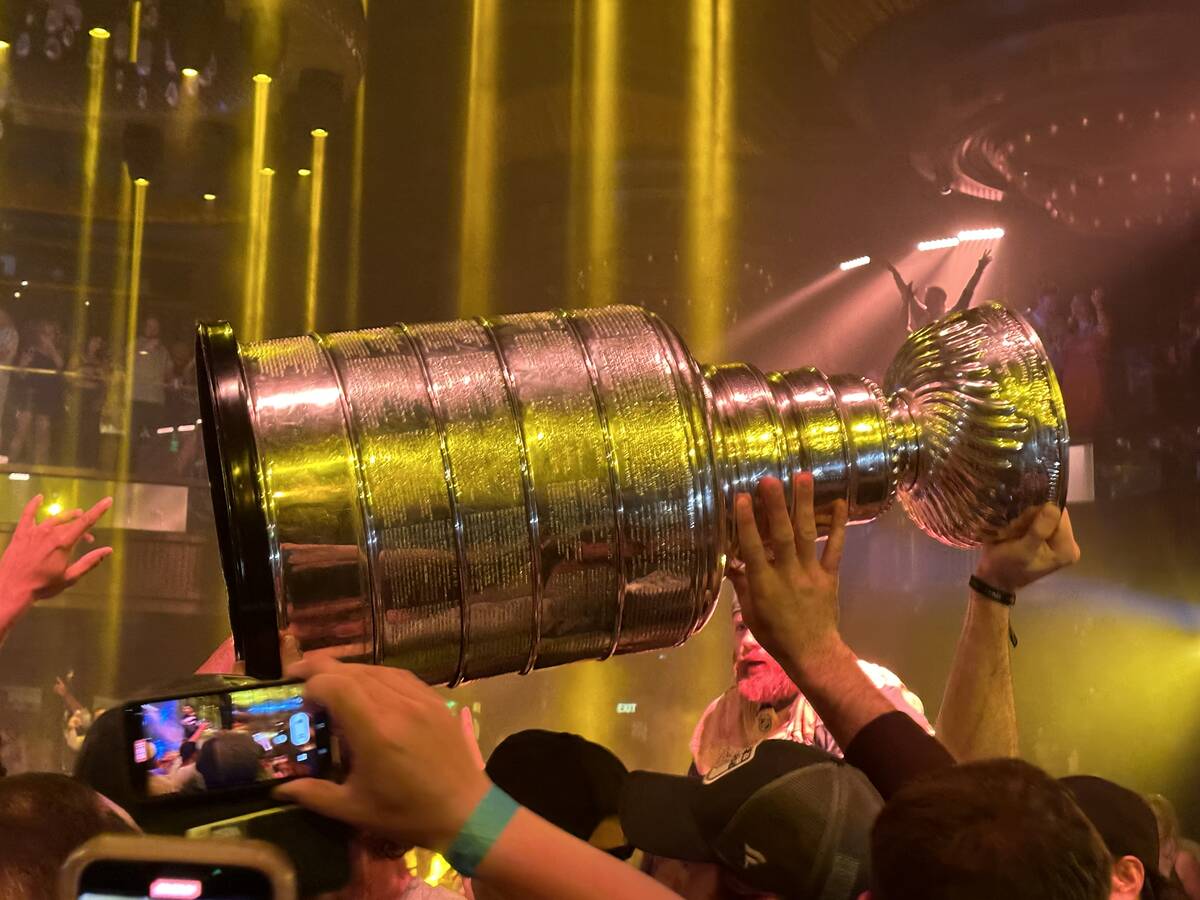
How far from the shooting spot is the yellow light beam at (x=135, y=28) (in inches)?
106

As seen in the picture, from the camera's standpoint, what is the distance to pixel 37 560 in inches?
40.1

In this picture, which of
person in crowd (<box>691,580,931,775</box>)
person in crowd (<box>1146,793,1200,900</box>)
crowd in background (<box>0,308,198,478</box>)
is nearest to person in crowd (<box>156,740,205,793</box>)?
person in crowd (<box>691,580,931,775</box>)

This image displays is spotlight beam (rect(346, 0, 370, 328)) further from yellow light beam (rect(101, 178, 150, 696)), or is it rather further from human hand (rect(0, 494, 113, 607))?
human hand (rect(0, 494, 113, 607))

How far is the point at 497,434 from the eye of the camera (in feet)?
2.07

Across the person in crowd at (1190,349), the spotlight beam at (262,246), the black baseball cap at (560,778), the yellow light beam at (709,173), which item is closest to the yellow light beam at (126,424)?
the spotlight beam at (262,246)

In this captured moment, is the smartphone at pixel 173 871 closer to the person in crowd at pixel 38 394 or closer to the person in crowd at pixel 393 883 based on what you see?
the person in crowd at pixel 393 883

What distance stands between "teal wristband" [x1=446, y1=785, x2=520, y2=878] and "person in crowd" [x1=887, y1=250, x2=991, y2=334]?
3.02 m

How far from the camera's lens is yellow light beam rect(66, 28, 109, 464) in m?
2.71

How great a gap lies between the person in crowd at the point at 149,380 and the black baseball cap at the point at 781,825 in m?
2.36

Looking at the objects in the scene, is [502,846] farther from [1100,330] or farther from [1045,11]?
[1100,330]

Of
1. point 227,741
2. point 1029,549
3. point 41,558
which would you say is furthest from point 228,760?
point 41,558

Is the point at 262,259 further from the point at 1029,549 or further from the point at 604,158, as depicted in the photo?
the point at 1029,549

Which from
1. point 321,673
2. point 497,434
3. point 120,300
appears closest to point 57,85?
point 120,300

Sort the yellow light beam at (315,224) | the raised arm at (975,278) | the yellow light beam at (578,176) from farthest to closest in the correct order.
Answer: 1. the raised arm at (975,278)
2. the yellow light beam at (578,176)
3. the yellow light beam at (315,224)
